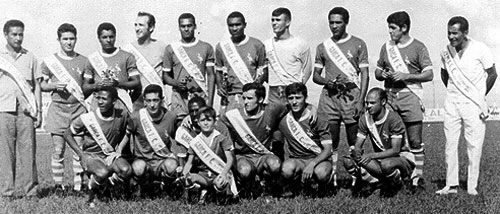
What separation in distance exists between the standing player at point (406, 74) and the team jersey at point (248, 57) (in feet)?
4.45

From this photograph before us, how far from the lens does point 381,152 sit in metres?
5.75

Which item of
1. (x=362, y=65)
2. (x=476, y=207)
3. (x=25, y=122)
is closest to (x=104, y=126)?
(x=25, y=122)

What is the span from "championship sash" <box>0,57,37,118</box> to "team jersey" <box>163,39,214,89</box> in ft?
5.05

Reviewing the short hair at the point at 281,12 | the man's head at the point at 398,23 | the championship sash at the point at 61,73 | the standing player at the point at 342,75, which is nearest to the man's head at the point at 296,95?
the standing player at the point at 342,75

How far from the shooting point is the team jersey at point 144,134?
19.5 feet

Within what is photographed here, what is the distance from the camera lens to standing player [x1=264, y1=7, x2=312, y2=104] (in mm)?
6355

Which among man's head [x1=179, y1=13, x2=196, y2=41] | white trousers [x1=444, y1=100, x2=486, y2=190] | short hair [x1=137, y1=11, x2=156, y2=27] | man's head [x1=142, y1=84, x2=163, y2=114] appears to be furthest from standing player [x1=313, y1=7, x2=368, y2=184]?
short hair [x1=137, y1=11, x2=156, y2=27]

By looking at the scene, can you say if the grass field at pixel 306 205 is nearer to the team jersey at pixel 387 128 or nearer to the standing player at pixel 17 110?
the standing player at pixel 17 110

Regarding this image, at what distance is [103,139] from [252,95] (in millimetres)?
1654

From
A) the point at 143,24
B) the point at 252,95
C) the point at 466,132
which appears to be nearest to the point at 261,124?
the point at 252,95

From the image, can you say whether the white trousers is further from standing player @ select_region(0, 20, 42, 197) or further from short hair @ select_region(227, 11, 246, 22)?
standing player @ select_region(0, 20, 42, 197)

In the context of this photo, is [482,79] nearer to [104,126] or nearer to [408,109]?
[408,109]

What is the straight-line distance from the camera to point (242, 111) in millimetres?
5883

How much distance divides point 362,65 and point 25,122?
12.7 feet
